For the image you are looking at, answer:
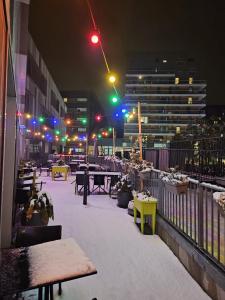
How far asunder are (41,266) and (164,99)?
7579 cm

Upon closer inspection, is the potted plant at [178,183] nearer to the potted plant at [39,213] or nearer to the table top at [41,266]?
the potted plant at [39,213]

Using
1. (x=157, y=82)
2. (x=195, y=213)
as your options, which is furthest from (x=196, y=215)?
(x=157, y=82)

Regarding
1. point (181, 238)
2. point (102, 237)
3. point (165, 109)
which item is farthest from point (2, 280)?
point (165, 109)

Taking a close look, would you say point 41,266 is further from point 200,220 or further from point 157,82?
point 157,82

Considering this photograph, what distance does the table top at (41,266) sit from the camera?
2049 mm

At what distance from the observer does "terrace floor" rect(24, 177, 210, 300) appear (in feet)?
11.0

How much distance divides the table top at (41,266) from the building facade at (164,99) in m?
71.5

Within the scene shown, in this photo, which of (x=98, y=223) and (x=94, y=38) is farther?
(x=98, y=223)

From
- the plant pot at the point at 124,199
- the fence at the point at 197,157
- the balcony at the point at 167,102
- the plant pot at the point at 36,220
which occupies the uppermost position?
the balcony at the point at 167,102

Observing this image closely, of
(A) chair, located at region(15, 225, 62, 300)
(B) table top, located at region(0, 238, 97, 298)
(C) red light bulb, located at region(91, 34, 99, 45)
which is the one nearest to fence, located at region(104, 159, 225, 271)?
(B) table top, located at region(0, 238, 97, 298)

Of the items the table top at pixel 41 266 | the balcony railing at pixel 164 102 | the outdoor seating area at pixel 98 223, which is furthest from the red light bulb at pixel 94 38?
the balcony railing at pixel 164 102

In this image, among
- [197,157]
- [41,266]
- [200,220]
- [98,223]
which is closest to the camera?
[41,266]

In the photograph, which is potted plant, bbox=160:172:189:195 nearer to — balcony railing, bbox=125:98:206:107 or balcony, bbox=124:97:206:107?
balcony railing, bbox=125:98:206:107

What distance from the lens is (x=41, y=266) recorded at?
232cm
